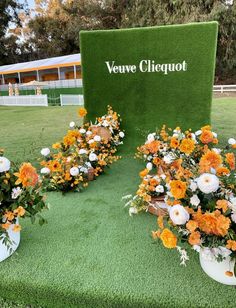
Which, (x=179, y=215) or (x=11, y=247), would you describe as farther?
(x=11, y=247)

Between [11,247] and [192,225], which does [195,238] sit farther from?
[11,247]

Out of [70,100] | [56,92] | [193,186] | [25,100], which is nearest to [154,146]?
[193,186]

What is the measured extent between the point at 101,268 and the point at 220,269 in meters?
0.70

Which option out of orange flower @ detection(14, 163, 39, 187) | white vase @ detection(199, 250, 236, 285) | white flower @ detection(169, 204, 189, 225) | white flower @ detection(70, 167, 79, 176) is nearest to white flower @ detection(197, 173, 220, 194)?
white flower @ detection(169, 204, 189, 225)

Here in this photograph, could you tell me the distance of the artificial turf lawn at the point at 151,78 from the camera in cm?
377

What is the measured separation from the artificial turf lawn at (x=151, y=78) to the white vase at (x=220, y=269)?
279 centimetres

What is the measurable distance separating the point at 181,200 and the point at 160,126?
111 inches

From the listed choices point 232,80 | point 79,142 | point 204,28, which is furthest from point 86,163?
point 232,80

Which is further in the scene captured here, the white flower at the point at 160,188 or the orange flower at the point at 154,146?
the orange flower at the point at 154,146

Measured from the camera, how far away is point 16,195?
164cm

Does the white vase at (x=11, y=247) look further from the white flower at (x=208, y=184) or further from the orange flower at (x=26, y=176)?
the white flower at (x=208, y=184)

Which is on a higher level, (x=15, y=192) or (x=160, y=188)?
(x=15, y=192)

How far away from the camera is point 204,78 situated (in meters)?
3.81

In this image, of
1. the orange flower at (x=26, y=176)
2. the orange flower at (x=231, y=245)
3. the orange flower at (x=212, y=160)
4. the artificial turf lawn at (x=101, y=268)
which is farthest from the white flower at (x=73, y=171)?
the orange flower at (x=231, y=245)
